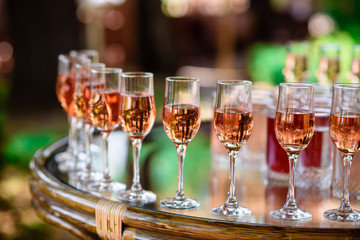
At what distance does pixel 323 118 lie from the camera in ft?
5.49

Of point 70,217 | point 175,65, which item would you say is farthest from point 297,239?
point 175,65

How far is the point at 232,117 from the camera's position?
1.43 meters

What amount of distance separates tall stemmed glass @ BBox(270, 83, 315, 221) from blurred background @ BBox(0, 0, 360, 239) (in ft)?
3.11

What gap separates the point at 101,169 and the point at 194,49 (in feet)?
34.4

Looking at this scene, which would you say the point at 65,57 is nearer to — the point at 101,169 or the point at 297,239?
the point at 101,169

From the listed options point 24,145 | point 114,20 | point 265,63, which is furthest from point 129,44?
point 24,145

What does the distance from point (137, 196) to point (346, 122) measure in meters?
0.62

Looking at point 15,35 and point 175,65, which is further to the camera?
point 175,65

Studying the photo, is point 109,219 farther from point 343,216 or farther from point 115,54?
point 115,54

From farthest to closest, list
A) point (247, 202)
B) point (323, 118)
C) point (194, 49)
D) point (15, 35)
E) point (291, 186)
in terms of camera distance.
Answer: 1. point (194, 49)
2. point (15, 35)
3. point (323, 118)
4. point (247, 202)
5. point (291, 186)

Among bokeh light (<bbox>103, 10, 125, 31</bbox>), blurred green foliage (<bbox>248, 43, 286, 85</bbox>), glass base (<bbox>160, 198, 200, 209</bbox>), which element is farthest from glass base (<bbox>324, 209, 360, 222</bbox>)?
bokeh light (<bbox>103, 10, 125, 31</bbox>)

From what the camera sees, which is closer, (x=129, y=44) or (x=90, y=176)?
(x=90, y=176)

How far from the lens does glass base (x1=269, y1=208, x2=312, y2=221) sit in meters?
1.38

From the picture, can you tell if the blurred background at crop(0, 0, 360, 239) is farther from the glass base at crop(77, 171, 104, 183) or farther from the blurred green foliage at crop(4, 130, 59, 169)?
the glass base at crop(77, 171, 104, 183)
